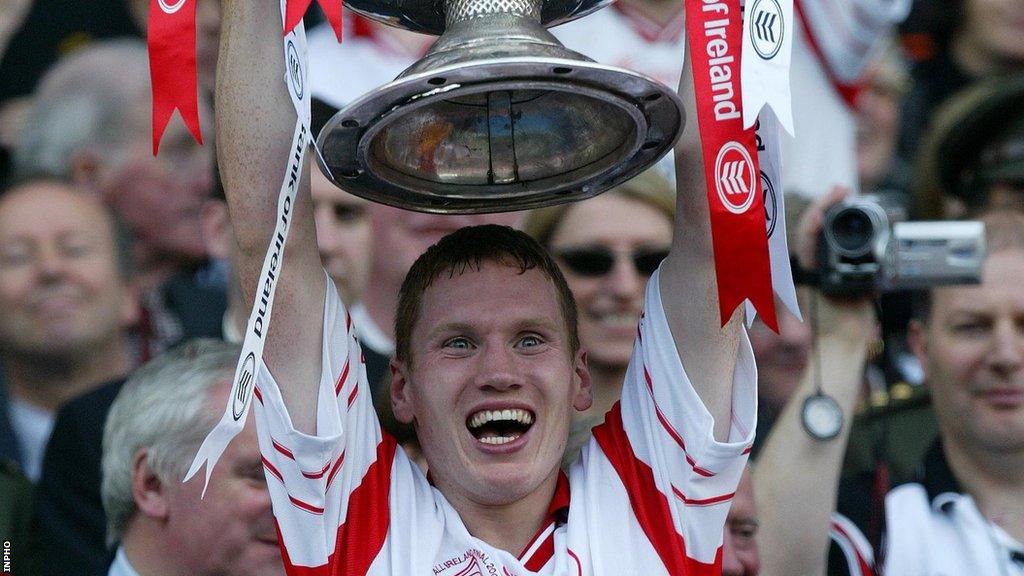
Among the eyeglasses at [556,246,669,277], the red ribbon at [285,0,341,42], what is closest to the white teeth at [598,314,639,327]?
the eyeglasses at [556,246,669,277]

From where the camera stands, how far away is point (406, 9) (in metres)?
3.31

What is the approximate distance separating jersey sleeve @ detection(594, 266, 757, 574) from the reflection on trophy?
35cm

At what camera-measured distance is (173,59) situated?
3.22 metres

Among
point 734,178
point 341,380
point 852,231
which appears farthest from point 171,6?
point 852,231

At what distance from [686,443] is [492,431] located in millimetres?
376

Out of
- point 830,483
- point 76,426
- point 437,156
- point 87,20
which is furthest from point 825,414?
point 87,20

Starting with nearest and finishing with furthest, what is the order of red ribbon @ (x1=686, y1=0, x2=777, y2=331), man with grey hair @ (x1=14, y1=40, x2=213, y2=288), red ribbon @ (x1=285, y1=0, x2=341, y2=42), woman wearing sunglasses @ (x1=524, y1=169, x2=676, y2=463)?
red ribbon @ (x1=285, y1=0, x2=341, y2=42)
red ribbon @ (x1=686, y1=0, x2=777, y2=331)
woman wearing sunglasses @ (x1=524, y1=169, x2=676, y2=463)
man with grey hair @ (x1=14, y1=40, x2=213, y2=288)

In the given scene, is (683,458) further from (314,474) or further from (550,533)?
(314,474)

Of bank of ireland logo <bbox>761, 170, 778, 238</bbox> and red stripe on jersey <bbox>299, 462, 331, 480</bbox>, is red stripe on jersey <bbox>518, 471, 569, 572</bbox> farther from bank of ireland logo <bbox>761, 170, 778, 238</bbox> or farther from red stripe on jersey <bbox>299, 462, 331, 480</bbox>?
bank of ireland logo <bbox>761, 170, 778, 238</bbox>

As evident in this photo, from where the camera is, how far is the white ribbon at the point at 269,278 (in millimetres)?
3037

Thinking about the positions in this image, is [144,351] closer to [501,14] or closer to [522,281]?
[522,281]

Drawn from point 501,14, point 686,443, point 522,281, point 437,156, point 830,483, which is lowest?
point 830,483

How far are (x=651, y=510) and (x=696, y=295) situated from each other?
0.43 metres

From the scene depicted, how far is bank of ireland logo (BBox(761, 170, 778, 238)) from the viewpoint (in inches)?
126
